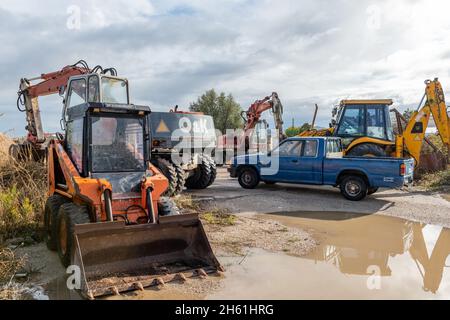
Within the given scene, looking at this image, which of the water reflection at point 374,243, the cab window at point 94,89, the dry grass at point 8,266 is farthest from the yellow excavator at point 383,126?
the dry grass at point 8,266

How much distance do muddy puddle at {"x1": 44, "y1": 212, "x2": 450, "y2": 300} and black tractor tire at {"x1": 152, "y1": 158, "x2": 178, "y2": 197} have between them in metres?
3.60

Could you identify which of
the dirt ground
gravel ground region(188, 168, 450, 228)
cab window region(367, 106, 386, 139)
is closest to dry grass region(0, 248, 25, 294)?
the dirt ground

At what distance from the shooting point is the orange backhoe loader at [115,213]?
4758 millimetres

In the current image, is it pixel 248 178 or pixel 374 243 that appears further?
pixel 248 178

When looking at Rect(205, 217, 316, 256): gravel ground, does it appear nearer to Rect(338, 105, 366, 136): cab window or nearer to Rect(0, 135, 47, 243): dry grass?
Rect(0, 135, 47, 243): dry grass

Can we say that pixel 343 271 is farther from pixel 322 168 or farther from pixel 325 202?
pixel 322 168

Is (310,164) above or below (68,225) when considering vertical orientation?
above

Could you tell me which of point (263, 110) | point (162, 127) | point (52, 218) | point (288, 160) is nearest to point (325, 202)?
point (288, 160)

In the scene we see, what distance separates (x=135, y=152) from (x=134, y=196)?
759 mm

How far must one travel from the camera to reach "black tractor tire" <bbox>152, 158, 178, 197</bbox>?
9773mm

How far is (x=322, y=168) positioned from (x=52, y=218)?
24.1 feet

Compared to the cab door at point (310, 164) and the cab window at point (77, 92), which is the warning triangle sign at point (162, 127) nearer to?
the cab window at point (77, 92)

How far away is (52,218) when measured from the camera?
5.90m
